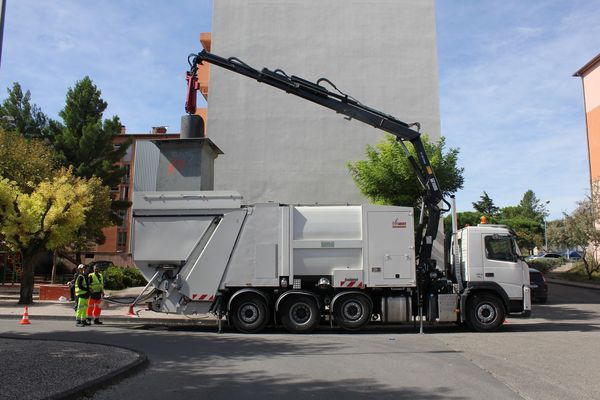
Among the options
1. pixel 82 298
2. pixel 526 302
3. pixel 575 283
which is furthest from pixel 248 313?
pixel 575 283

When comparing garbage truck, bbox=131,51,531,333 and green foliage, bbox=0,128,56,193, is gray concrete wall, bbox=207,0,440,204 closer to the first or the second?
green foliage, bbox=0,128,56,193

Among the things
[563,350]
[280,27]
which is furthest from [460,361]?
[280,27]

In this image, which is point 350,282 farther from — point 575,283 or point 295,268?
point 575,283

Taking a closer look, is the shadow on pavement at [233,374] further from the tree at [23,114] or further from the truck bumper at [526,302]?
the tree at [23,114]

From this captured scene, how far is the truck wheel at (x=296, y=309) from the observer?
40.7 ft

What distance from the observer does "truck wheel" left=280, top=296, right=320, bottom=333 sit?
1241 cm

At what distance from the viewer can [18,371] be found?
6.61 meters

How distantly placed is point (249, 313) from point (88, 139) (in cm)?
2280

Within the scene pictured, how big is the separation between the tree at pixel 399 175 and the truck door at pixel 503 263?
507 cm

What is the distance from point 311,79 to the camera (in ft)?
94.8

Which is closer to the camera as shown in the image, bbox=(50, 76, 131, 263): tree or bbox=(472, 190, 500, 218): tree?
bbox=(50, 76, 131, 263): tree

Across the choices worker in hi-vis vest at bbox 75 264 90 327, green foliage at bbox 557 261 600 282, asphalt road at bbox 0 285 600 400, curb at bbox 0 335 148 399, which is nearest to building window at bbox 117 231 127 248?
asphalt road at bbox 0 285 600 400

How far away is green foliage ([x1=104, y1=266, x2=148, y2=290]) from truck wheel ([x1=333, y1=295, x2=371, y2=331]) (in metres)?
13.9

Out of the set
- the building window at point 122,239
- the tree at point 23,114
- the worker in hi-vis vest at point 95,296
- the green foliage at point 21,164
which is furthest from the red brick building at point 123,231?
the worker in hi-vis vest at point 95,296
